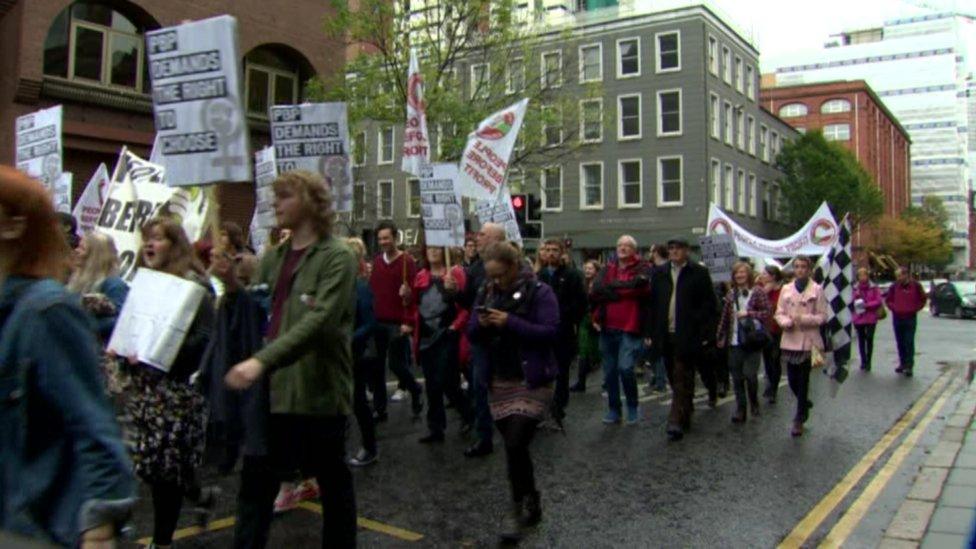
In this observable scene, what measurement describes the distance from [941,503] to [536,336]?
304cm

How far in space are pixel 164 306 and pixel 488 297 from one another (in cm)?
208

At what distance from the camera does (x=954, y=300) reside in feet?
116

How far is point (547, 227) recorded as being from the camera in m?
45.5

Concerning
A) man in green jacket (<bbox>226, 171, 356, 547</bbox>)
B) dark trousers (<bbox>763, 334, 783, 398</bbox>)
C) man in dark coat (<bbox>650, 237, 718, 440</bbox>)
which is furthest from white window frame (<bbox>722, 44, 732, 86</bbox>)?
man in green jacket (<bbox>226, 171, 356, 547</bbox>)

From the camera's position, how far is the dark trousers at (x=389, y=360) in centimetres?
824

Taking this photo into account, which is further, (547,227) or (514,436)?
(547,227)

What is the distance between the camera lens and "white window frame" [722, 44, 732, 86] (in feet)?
146

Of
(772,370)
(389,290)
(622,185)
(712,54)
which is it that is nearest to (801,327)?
(772,370)

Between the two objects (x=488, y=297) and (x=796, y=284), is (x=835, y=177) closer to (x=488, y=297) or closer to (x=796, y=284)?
(x=796, y=284)

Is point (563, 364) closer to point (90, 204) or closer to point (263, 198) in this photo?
point (263, 198)

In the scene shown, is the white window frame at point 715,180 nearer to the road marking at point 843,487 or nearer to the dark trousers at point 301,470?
the road marking at point 843,487

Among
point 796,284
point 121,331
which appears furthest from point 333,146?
point 796,284

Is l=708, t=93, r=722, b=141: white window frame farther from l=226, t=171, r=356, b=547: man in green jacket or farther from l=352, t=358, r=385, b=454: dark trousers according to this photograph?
l=226, t=171, r=356, b=547: man in green jacket

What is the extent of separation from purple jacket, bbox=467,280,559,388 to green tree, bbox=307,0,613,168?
16.7 meters
